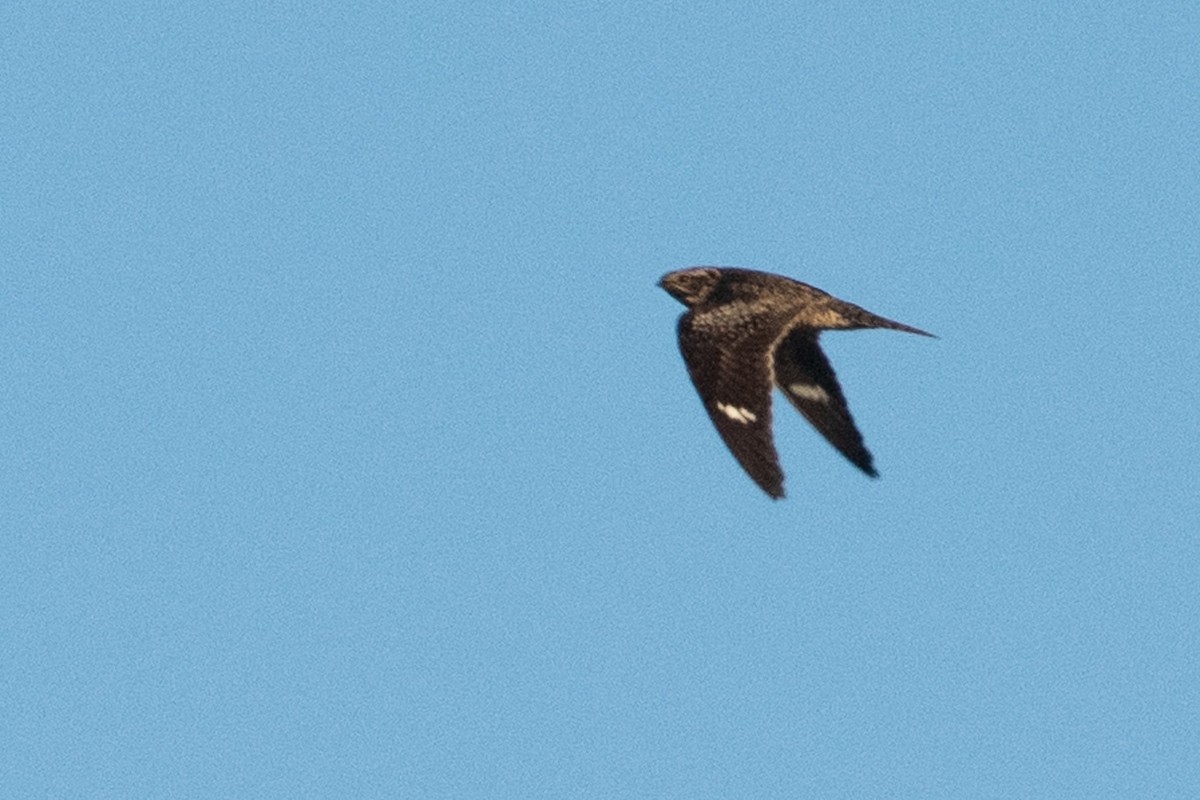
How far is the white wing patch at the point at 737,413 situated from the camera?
18.8 metres

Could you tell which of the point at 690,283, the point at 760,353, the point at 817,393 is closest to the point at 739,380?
the point at 760,353

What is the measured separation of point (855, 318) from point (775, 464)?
10.9ft

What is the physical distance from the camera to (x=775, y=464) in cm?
1841

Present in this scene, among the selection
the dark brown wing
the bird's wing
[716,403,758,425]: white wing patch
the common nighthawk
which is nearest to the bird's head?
the common nighthawk

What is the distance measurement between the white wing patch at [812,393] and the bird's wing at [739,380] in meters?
1.48

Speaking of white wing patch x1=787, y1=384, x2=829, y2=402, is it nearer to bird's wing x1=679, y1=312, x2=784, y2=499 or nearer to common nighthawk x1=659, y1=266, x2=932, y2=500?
common nighthawk x1=659, y1=266, x2=932, y2=500

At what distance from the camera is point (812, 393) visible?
861 inches

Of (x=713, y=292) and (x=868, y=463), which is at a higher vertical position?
(x=713, y=292)

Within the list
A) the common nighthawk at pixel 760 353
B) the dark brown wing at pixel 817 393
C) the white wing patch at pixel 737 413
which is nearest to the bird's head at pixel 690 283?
the common nighthawk at pixel 760 353

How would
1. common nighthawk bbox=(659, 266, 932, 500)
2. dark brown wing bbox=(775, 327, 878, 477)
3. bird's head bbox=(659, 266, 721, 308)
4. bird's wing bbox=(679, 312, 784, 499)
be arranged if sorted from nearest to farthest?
1. bird's wing bbox=(679, 312, 784, 499)
2. common nighthawk bbox=(659, 266, 932, 500)
3. dark brown wing bbox=(775, 327, 878, 477)
4. bird's head bbox=(659, 266, 721, 308)

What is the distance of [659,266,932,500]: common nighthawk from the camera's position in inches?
736

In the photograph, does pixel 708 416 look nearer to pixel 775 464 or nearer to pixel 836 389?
pixel 775 464

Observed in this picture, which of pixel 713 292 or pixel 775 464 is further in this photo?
pixel 713 292

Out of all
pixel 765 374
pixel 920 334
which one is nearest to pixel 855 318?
pixel 920 334
